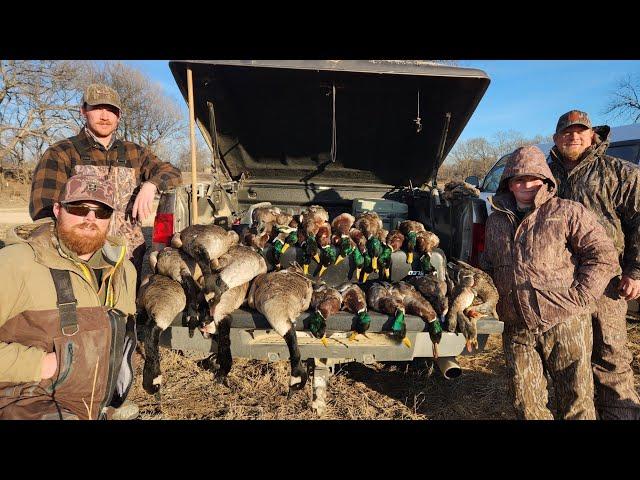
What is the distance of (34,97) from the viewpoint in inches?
1051

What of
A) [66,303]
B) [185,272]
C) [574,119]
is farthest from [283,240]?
[574,119]

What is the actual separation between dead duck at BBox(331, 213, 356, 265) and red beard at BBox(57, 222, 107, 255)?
198 centimetres

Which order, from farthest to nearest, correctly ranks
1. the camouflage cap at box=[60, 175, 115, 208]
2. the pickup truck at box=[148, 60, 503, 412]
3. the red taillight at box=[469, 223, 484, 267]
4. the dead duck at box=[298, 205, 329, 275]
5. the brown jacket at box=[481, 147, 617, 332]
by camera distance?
the dead duck at box=[298, 205, 329, 275] < the red taillight at box=[469, 223, 484, 267] < the pickup truck at box=[148, 60, 503, 412] < the brown jacket at box=[481, 147, 617, 332] < the camouflage cap at box=[60, 175, 115, 208]

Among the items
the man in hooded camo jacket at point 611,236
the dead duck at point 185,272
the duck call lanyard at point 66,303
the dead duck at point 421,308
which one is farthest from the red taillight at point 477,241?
the duck call lanyard at point 66,303

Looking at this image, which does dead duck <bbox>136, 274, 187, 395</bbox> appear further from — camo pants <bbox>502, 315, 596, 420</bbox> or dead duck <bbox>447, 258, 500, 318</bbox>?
camo pants <bbox>502, 315, 596, 420</bbox>

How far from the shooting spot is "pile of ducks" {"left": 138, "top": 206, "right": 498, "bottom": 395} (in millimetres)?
2945

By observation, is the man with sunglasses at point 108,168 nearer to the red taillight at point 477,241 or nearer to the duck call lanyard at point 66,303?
the duck call lanyard at point 66,303

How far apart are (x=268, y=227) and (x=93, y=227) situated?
1889 mm

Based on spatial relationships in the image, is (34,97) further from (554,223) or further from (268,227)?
(554,223)

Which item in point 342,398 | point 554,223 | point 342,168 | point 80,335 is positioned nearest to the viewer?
point 80,335

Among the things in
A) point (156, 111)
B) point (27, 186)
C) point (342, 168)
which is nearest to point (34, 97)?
point (27, 186)

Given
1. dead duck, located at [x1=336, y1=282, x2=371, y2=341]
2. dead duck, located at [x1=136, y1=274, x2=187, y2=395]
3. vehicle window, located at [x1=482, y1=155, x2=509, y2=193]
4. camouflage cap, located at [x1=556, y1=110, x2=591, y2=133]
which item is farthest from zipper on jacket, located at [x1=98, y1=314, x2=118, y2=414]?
vehicle window, located at [x1=482, y1=155, x2=509, y2=193]

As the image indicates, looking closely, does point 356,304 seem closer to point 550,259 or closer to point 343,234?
point 343,234

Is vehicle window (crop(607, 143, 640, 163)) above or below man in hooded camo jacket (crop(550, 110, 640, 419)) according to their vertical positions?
above
